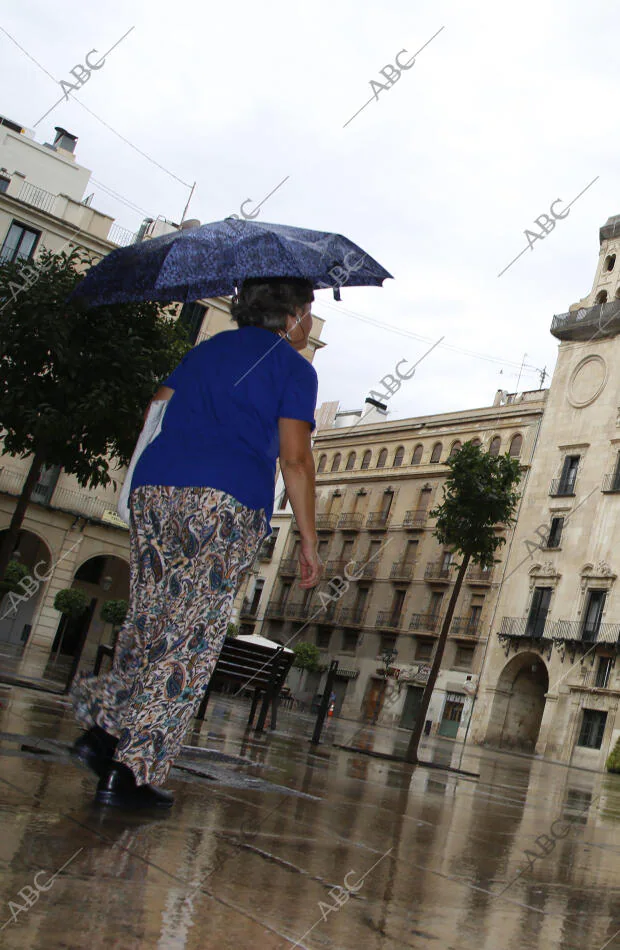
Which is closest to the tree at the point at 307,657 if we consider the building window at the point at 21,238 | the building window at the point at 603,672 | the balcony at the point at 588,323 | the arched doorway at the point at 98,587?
the arched doorway at the point at 98,587

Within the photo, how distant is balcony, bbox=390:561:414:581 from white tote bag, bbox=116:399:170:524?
1852 inches

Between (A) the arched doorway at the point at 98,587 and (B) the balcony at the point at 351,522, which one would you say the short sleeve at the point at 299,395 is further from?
(B) the balcony at the point at 351,522

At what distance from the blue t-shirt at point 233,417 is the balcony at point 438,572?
44.8 meters

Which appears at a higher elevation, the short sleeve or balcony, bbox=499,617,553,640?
balcony, bbox=499,617,553,640

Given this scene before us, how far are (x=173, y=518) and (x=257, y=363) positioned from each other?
26.0 inches

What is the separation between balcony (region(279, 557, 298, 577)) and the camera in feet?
191

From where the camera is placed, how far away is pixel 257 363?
12.0 feet

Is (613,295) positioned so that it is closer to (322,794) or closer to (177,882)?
(322,794)

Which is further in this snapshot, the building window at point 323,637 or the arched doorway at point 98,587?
the building window at point 323,637

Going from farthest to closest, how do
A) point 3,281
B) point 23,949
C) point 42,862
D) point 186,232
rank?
point 3,281
point 186,232
point 42,862
point 23,949

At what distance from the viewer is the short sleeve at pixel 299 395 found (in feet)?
11.9

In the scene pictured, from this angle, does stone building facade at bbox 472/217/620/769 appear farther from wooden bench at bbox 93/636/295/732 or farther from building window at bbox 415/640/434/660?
wooden bench at bbox 93/636/295/732

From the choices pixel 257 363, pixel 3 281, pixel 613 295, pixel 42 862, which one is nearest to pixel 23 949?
pixel 42 862

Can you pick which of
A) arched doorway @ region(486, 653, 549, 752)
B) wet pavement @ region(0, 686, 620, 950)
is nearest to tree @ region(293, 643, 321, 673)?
arched doorway @ region(486, 653, 549, 752)
